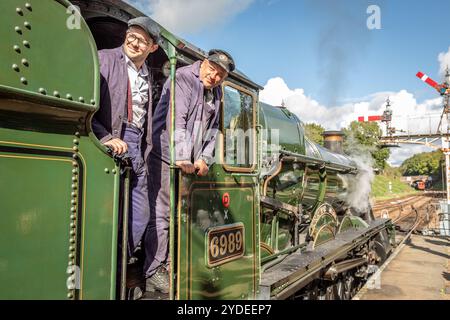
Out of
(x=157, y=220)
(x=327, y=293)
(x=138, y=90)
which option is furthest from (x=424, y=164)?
(x=138, y=90)

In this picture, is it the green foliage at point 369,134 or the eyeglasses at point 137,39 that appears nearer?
the eyeglasses at point 137,39

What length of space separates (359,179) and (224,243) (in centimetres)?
665

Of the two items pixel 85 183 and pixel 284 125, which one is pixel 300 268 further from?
pixel 85 183

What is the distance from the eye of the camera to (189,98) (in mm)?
2672

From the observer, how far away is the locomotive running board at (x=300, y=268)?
3.65 m

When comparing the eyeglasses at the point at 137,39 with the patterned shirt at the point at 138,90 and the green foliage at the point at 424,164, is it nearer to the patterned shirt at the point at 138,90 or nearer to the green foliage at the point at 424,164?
the patterned shirt at the point at 138,90

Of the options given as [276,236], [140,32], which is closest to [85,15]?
[140,32]

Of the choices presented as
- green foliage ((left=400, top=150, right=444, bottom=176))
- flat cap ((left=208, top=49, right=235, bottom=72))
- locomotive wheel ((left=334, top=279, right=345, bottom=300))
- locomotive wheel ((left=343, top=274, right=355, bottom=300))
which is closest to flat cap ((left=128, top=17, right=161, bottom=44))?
flat cap ((left=208, top=49, right=235, bottom=72))

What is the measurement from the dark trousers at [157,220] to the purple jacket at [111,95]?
0.55 metres

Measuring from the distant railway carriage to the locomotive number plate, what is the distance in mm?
13

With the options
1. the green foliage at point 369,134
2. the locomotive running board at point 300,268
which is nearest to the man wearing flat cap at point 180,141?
the locomotive running board at point 300,268
